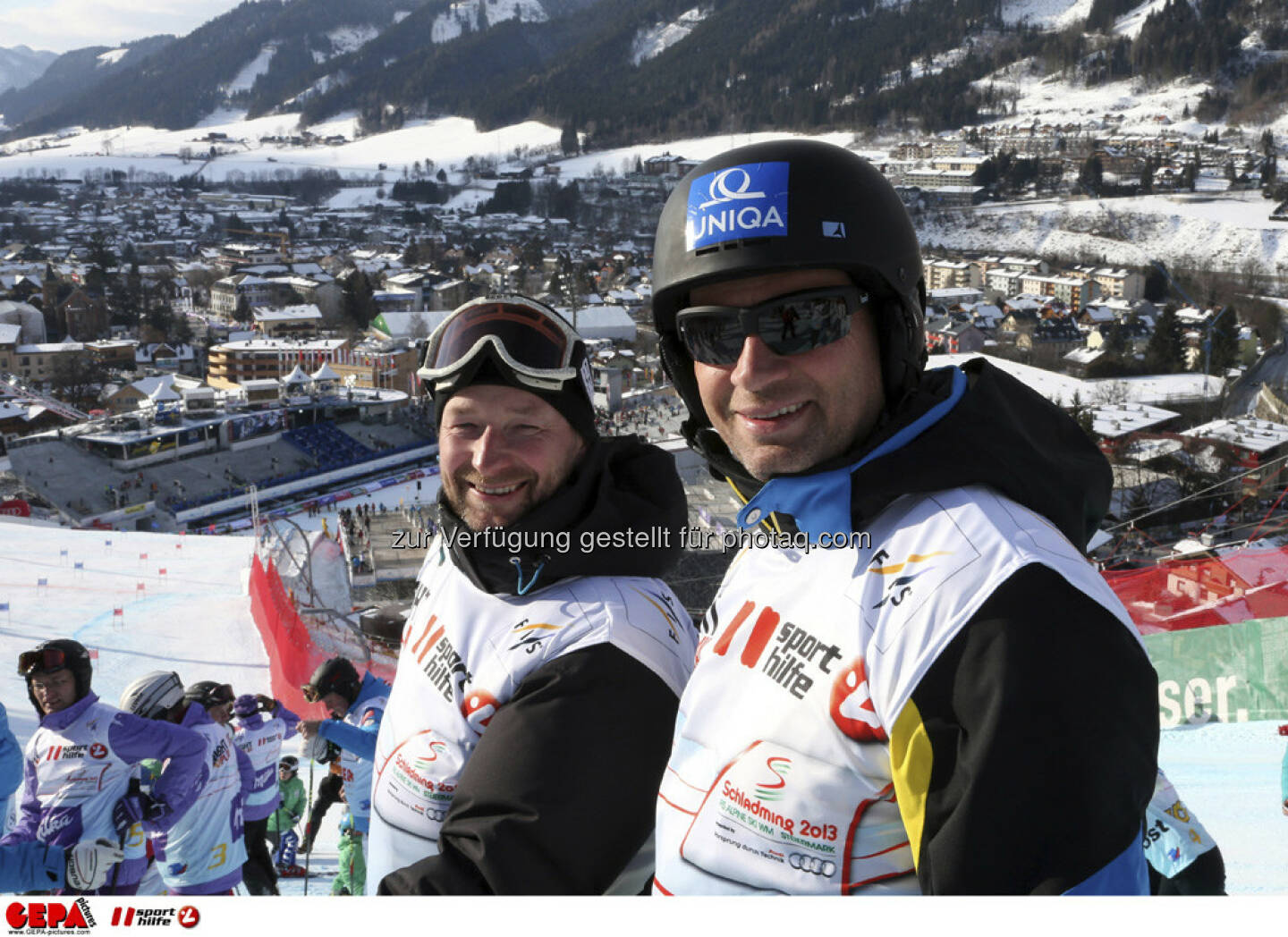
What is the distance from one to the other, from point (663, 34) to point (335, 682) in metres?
119

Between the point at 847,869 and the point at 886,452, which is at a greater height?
the point at 886,452

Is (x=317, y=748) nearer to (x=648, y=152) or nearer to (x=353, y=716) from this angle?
(x=353, y=716)

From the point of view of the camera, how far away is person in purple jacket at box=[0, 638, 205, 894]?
219cm

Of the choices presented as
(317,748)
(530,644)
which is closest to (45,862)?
(317,748)

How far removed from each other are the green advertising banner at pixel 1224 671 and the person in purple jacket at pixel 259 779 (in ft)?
10.9

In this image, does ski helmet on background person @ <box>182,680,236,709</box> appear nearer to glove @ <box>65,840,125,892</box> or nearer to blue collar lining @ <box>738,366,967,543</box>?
glove @ <box>65,840,125,892</box>

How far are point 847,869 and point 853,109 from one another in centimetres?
8567

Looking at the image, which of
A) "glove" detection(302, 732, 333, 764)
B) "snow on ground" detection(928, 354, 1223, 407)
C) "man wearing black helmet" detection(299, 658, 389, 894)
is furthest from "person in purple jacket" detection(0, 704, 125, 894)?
"snow on ground" detection(928, 354, 1223, 407)

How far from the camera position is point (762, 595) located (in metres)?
0.94

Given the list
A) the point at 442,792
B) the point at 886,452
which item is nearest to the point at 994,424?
the point at 886,452

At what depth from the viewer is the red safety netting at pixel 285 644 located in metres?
5.68
